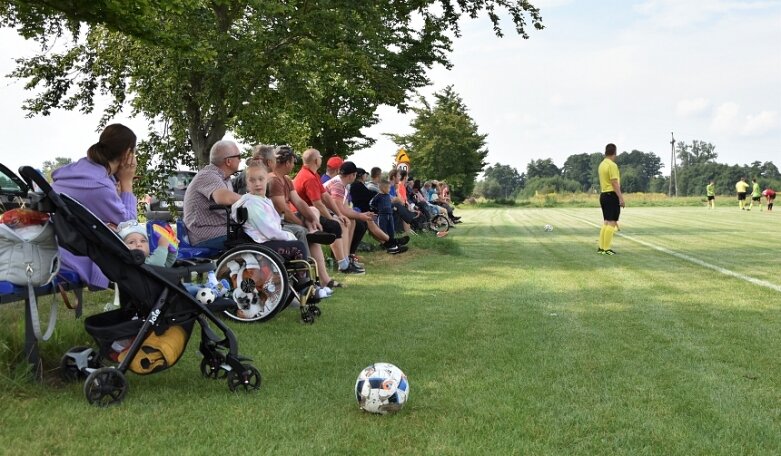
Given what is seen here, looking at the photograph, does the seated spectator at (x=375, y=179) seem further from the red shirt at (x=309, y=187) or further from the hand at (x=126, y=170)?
the hand at (x=126, y=170)

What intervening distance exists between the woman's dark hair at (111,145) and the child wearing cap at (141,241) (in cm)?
54

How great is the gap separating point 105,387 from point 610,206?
475 inches

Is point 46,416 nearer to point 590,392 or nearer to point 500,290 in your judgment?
point 590,392

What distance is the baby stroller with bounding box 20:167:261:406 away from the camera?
3.78 meters

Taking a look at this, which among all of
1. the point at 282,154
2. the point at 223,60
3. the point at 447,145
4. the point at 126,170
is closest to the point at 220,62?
the point at 223,60

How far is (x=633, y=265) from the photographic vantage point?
11.7 m

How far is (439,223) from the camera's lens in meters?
20.9

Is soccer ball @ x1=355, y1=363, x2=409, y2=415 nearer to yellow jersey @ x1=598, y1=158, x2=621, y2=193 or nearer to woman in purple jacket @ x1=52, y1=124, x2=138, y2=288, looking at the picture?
woman in purple jacket @ x1=52, y1=124, x2=138, y2=288

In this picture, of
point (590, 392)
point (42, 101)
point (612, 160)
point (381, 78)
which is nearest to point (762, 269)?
point (612, 160)

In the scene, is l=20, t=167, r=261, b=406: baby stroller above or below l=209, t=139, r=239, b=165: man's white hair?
below

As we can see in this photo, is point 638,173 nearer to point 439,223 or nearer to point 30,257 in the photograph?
point 439,223

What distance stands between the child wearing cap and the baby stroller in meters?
0.19

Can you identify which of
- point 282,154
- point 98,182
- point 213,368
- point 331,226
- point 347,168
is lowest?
point 213,368

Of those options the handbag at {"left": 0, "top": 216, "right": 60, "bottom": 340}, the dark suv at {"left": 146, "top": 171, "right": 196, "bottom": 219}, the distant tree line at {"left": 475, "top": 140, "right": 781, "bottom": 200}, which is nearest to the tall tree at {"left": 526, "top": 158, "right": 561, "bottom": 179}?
the distant tree line at {"left": 475, "top": 140, "right": 781, "bottom": 200}
